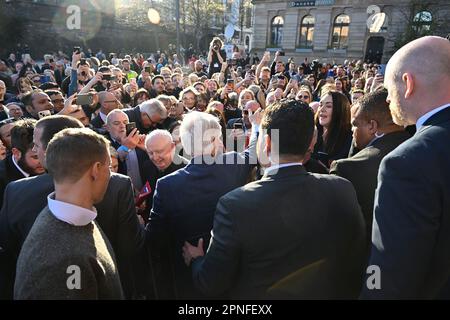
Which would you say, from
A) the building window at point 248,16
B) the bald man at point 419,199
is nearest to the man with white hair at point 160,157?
the bald man at point 419,199

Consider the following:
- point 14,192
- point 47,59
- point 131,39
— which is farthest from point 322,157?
point 131,39

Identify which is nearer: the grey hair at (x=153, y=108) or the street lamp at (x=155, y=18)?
the grey hair at (x=153, y=108)

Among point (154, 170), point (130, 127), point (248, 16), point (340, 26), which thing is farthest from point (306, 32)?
point (154, 170)

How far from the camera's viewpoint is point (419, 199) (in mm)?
1363

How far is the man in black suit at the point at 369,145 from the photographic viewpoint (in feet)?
7.39

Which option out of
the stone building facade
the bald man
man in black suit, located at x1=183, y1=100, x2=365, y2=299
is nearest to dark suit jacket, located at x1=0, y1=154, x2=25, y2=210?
man in black suit, located at x1=183, y1=100, x2=365, y2=299

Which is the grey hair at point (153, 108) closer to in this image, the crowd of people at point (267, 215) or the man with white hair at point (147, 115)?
the man with white hair at point (147, 115)

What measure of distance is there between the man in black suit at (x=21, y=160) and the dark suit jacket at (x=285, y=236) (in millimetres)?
1986

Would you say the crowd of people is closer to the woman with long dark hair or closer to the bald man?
the bald man

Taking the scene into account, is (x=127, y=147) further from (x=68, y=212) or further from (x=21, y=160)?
(x=68, y=212)

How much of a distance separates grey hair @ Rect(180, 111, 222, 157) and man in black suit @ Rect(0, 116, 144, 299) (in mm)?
516

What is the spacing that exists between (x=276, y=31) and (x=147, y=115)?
101 feet

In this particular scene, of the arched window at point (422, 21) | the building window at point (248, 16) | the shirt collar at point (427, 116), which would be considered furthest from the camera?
the building window at point (248, 16)
